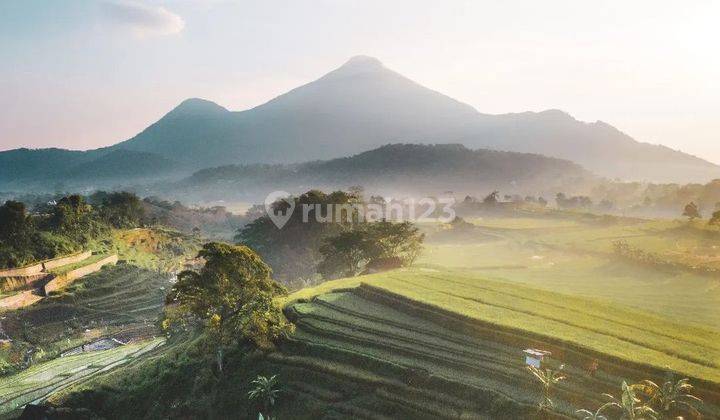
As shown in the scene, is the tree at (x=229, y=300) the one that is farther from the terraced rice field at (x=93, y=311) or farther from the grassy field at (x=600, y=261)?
the terraced rice field at (x=93, y=311)

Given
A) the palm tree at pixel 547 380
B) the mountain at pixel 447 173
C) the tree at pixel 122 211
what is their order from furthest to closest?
the mountain at pixel 447 173
the tree at pixel 122 211
the palm tree at pixel 547 380

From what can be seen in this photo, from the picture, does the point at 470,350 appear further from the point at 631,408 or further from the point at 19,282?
the point at 19,282

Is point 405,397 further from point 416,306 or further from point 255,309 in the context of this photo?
point 255,309

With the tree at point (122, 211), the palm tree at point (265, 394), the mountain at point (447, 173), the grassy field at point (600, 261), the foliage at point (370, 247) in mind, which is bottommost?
the palm tree at point (265, 394)

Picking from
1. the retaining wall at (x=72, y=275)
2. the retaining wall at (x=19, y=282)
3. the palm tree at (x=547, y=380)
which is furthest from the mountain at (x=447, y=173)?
the palm tree at (x=547, y=380)

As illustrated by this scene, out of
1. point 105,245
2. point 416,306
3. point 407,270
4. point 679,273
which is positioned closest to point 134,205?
point 105,245
